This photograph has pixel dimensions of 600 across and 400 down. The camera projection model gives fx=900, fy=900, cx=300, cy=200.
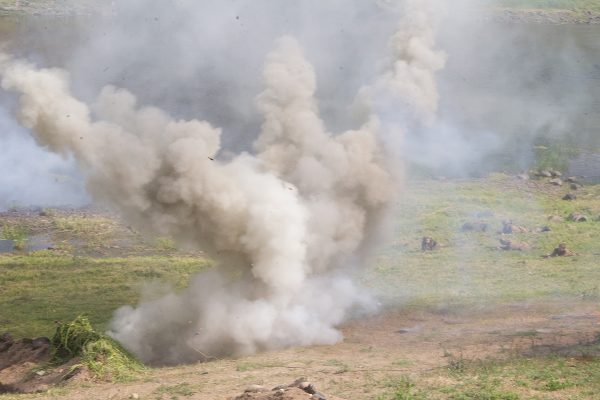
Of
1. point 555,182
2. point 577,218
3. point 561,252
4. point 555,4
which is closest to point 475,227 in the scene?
point 577,218

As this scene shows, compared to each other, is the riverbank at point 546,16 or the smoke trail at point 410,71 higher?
the riverbank at point 546,16

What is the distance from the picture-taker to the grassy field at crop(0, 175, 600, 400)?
16.7m

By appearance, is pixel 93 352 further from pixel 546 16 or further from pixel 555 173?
pixel 546 16

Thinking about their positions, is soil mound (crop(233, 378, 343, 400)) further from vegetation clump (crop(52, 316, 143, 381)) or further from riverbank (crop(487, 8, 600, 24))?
riverbank (crop(487, 8, 600, 24))

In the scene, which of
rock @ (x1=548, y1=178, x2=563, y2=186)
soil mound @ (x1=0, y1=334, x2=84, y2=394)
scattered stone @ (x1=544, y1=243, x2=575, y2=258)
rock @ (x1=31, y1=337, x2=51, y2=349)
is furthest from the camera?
rock @ (x1=548, y1=178, x2=563, y2=186)

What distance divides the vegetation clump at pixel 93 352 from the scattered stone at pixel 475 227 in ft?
53.3

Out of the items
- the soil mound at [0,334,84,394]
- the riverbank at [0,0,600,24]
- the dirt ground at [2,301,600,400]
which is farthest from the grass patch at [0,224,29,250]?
the riverbank at [0,0,600,24]

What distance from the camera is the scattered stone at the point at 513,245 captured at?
2988 cm

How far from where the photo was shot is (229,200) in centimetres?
2080

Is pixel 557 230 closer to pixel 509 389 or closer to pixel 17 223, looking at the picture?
pixel 509 389

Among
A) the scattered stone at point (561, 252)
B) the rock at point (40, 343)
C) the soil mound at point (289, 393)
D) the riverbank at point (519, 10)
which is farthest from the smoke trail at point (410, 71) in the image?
the riverbank at point (519, 10)

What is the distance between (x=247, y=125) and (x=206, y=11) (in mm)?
7930

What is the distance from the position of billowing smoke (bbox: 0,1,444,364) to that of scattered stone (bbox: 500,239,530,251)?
25.4ft

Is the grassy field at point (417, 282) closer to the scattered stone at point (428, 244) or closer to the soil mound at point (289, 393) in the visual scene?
the scattered stone at point (428, 244)
